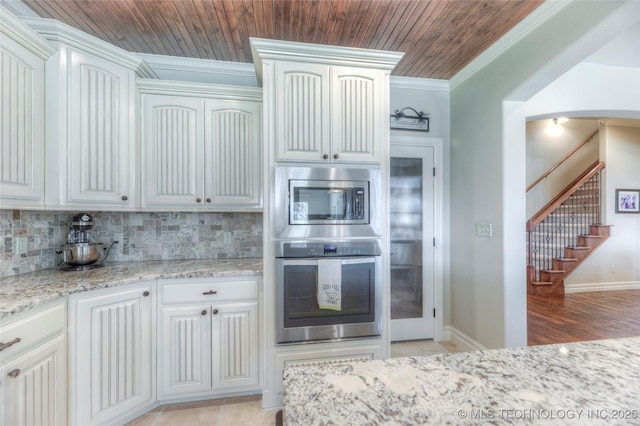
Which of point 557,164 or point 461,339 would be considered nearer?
point 461,339

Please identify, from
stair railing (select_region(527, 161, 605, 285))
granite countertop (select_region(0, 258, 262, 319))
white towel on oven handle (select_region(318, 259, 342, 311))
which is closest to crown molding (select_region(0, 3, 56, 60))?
granite countertop (select_region(0, 258, 262, 319))

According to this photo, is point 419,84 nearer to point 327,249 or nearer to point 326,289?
point 327,249

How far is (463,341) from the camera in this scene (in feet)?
9.16

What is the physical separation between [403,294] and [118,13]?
10.9ft

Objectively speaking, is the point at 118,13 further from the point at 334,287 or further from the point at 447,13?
the point at 334,287

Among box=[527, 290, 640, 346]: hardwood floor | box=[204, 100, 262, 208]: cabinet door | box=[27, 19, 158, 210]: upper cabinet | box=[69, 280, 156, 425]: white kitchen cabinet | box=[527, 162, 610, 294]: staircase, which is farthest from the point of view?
box=[527, 162, 610, 294]: staircase

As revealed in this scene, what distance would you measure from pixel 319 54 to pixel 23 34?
168cm

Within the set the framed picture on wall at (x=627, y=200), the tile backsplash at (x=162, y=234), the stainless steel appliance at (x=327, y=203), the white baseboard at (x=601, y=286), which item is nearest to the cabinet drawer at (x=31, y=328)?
the tile backsplash at (x=162, y=234)

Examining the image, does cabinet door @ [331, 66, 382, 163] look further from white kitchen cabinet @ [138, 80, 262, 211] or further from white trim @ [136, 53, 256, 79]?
white trim @ [136, 53, 256, 79]

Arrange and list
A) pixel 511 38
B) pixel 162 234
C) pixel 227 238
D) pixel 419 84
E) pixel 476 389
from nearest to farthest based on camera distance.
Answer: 1. pixel 476 389
2. pixel 511 38
3. pixel 162 234
4. pixel 227 238
5. pixel 419 84

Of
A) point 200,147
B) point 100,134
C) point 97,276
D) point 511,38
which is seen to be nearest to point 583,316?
point 511,38

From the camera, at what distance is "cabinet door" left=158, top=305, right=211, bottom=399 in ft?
6.30

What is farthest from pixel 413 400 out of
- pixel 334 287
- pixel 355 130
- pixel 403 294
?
pixel 403 294

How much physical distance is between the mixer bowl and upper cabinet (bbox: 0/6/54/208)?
357 millimetres
